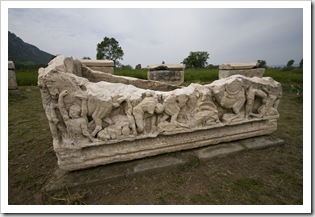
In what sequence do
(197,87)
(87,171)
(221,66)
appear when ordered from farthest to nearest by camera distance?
(221,66), (197,87), (87,171)

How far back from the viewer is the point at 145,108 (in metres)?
2.34

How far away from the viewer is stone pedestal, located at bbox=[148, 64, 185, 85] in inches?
238

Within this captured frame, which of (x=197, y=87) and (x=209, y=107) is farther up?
(x=197, y=87)

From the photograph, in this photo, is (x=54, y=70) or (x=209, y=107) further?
(x=209, y=107)

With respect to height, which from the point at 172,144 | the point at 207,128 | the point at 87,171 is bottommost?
the point at 87,171

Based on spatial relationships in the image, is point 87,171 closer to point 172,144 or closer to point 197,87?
point 172,144

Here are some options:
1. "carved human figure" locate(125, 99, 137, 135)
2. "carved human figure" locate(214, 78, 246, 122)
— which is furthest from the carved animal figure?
"carved human figure" locate(214, 78, 246, 122)

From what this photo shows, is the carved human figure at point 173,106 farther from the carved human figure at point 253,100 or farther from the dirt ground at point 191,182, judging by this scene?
the carved human figure at point 253,100

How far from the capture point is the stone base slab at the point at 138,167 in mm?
2213

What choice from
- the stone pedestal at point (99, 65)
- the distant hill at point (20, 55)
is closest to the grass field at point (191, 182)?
the stone pedestal at point (99, 65)

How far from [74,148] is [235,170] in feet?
7.08

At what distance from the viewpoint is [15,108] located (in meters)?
5.52

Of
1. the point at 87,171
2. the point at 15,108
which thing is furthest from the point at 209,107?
the point at 15,108

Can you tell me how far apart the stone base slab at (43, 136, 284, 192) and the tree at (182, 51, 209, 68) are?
20.8m
